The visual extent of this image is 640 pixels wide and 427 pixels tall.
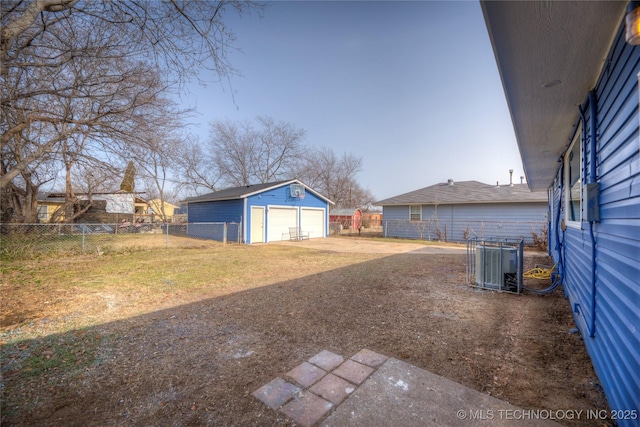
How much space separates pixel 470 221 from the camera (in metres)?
14.8

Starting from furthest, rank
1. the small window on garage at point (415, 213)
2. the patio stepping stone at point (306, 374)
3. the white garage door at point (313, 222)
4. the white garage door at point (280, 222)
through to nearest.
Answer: the small window on garage at point (415, 213), the white garage door at point (313, 222), the white garage door at point (280, 222), the patio stepping stone at point (306, 374)

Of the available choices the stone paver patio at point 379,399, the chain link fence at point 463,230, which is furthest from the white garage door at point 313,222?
the stone paver patio at point 379,399

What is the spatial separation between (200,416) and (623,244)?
10.4 feet

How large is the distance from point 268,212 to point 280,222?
1050 millimetres

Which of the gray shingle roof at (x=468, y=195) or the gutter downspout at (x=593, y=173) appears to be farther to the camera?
the gray shingle roof at (x=468, y=195)

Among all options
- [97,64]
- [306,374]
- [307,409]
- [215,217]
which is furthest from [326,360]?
[215,217]

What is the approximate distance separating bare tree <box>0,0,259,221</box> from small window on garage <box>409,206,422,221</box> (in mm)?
14652

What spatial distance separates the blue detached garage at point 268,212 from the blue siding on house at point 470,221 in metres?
5.11

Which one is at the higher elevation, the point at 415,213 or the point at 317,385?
the point at 415,213

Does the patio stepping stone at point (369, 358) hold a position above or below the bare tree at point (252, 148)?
below

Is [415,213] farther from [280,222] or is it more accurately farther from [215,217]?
[215,217]

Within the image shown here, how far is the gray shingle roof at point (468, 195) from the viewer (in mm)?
13859

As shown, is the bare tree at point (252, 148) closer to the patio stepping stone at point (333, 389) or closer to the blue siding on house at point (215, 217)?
the blue siding on house at point (215, 217)

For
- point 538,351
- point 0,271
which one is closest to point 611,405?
point 538,351
